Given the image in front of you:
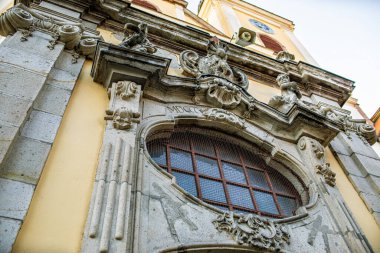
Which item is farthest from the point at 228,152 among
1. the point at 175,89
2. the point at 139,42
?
the point at 139,42

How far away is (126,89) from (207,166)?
5.27ft

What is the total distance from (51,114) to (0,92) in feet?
1.92

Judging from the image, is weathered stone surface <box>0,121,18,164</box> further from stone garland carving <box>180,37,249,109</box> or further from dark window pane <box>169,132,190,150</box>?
stone garland carving <box>180,37,249,109</box>

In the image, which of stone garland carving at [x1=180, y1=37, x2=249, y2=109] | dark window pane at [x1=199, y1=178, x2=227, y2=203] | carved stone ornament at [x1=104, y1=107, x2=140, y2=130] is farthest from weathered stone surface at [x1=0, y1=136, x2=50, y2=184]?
stone garland carving at [x1=180, y1=37, x2=249, y2=109]

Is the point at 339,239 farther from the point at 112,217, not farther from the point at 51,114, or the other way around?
the point at 51,114

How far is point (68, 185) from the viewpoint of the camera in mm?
3674

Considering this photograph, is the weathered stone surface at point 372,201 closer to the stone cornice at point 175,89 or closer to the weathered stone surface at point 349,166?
the weathered stone surface at point 349,166

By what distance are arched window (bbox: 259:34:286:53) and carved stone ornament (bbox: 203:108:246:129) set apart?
279 inches

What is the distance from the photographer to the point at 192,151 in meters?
5.46

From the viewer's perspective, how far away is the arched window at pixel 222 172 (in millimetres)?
4895

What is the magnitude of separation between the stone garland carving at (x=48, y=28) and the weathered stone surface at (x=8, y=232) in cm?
303

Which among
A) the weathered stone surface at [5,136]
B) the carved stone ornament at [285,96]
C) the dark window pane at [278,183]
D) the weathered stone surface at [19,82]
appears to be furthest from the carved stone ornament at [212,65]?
the weathered stone surface at [5,136]

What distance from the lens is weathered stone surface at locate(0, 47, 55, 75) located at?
4.62 metres

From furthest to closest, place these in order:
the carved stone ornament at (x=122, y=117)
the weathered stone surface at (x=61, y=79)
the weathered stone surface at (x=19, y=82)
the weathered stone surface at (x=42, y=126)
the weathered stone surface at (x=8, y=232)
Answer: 1. the weathered stone surface at (x=61, y=79)
2. the carved stone ornament at (x=122, y=117)
3. the weathered stone surface at (x=19, y=82)
4. the weathered stone surface at (x=42, y=126)
5. the weathered stone surface at (x=8, y=232)
